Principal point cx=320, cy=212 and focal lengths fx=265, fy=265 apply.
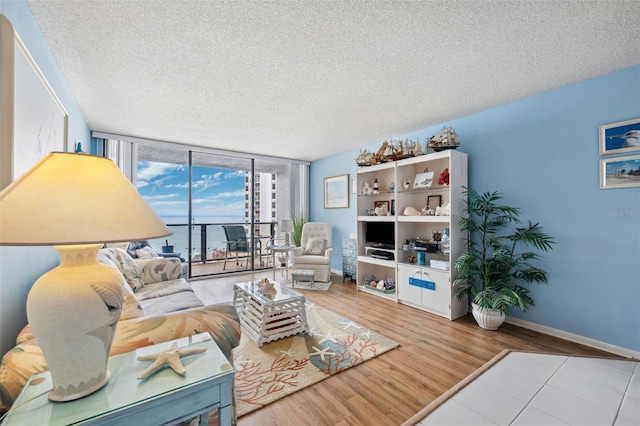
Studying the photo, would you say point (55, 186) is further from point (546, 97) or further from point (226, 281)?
point (226, 281)

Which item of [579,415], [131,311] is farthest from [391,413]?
[131,311]

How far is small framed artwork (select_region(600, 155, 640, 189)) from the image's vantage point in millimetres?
2199

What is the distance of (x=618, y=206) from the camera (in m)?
2.29

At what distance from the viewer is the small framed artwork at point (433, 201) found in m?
3.54

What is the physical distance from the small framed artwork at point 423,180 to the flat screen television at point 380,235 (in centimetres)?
67

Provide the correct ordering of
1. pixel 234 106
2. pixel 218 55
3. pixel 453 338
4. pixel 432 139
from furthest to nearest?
pixel 432 139, pixel 234 106, pixel 453 338, pixel 218 55

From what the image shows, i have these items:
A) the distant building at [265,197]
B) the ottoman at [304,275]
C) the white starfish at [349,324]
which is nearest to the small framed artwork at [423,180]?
the white starfish at [349,324]

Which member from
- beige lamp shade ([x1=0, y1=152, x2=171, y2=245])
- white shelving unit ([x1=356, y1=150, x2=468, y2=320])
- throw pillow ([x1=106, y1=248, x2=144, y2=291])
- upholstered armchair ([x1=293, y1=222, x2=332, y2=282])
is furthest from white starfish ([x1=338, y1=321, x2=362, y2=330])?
beige lamp shade ([x1=0, y1=152, x2=171, y2=245])

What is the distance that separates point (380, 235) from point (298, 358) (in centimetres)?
232

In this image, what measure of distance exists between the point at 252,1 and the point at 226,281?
4192mm

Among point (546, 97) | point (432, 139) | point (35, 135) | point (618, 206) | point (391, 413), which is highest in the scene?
point (546, 97)

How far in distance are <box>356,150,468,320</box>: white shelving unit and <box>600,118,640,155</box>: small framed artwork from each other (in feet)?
3.86

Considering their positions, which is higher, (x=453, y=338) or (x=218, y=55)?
(x=218, y=55)

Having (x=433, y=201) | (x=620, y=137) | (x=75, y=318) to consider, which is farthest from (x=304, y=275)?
(x=620, y=137)
